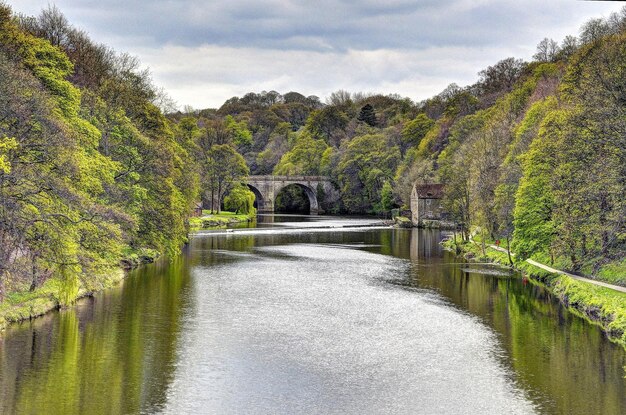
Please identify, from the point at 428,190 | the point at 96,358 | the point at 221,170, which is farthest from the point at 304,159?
the point at 96,358

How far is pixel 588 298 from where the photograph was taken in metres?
30.2

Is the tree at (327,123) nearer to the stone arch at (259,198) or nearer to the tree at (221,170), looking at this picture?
the stone arch at (259,198)

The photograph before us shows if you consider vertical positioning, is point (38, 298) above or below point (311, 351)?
above

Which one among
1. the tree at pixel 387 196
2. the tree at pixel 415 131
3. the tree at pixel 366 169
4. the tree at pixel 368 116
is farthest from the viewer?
the tree at pixel 368 116

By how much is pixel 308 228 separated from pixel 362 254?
2913 centimetres

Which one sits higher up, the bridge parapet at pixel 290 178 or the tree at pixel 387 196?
the bridge parapet at pixel 290 178

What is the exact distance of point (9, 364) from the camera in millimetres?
20562

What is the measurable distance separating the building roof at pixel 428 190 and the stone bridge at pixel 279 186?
38483 mm

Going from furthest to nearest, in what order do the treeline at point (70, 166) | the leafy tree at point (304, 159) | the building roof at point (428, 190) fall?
the leafy tree at point (304, 159), the building roof at point (428, 190), the treeline at point (70, 166)

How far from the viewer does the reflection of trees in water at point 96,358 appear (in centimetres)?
1800

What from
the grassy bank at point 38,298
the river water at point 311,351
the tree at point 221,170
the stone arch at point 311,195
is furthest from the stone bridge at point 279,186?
the grassy bank at point 38,298

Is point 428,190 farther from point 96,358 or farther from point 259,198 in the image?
point 96,358

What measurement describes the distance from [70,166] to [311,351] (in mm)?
11942

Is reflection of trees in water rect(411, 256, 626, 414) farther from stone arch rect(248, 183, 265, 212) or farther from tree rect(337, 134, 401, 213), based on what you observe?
stone arch rect(248, 183, 265, 212)
